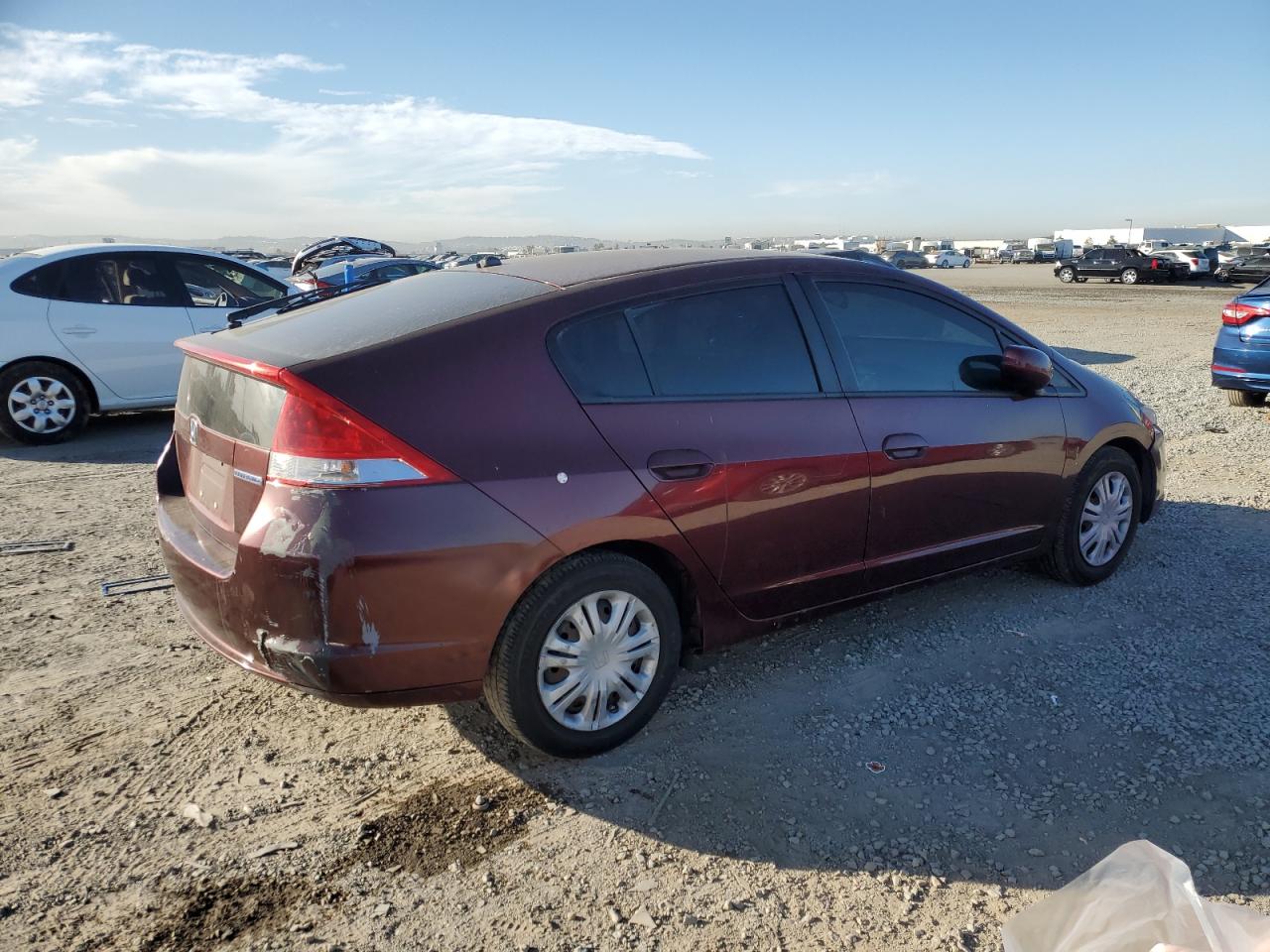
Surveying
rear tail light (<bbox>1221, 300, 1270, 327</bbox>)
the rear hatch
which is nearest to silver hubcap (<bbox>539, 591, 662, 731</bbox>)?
the rear hatch

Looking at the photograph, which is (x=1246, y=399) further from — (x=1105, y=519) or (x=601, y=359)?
(x=601, y=359)

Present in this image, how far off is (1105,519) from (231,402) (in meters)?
4.09

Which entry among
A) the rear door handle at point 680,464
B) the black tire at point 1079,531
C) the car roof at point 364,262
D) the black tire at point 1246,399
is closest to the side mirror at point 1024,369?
the black tire at point 1079,531

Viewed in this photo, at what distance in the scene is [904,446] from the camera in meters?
3.83

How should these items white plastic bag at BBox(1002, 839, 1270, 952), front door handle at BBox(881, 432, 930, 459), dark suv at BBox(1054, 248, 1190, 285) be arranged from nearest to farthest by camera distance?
white plastic bag at BBox(1002, 839, 1270, 952), front door handle at BBox(881, 432, 930, 459), dark suv at BBox(1054, 248, 1190, 285)

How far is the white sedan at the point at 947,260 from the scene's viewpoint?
6222 centimetres

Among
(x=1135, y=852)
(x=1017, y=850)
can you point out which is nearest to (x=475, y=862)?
(x=1017, y=850)

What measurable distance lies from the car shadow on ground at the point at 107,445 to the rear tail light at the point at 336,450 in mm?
5558

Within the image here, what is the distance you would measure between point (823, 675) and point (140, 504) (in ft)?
15.6

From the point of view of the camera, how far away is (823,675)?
383 cm

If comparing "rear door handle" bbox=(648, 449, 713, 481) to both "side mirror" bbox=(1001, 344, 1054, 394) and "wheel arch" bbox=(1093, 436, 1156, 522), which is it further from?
"wheel arch" bbox=(1093, 436, 1156, 522)

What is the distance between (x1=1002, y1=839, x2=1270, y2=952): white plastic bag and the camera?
2031 millimetres

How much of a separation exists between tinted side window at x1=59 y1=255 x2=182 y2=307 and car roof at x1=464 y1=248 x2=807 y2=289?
5.87 metres

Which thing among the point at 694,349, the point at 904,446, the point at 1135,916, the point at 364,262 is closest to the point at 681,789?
the point at 1135,916
